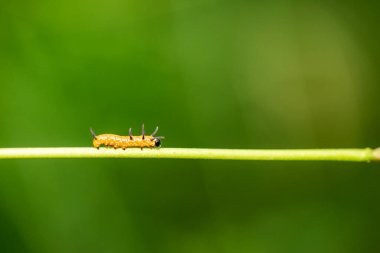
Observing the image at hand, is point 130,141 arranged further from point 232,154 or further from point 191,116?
point 191,116

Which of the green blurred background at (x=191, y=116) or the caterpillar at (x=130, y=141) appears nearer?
the caterpillar at (x=130, y=141)

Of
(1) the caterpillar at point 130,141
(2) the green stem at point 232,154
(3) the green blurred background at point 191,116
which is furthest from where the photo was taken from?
(3) the green blurred background at point 191,116

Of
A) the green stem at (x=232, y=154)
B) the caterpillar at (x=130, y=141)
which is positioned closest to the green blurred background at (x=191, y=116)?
the caterpillar at (x=130, y=141)

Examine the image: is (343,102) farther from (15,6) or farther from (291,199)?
(15,6)

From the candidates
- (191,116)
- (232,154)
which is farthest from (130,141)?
(191,116)

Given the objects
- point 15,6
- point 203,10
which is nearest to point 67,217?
point 15,6

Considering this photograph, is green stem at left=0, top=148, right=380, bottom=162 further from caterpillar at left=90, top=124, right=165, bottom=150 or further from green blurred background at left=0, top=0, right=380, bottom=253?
green blurred background at left=0, top=0, right=380, bottom=253

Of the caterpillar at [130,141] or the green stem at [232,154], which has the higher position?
the green stem at [232,154]

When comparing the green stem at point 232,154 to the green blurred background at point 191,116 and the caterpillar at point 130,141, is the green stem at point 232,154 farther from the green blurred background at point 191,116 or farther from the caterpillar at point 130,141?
the green blurred background at point 191,116
